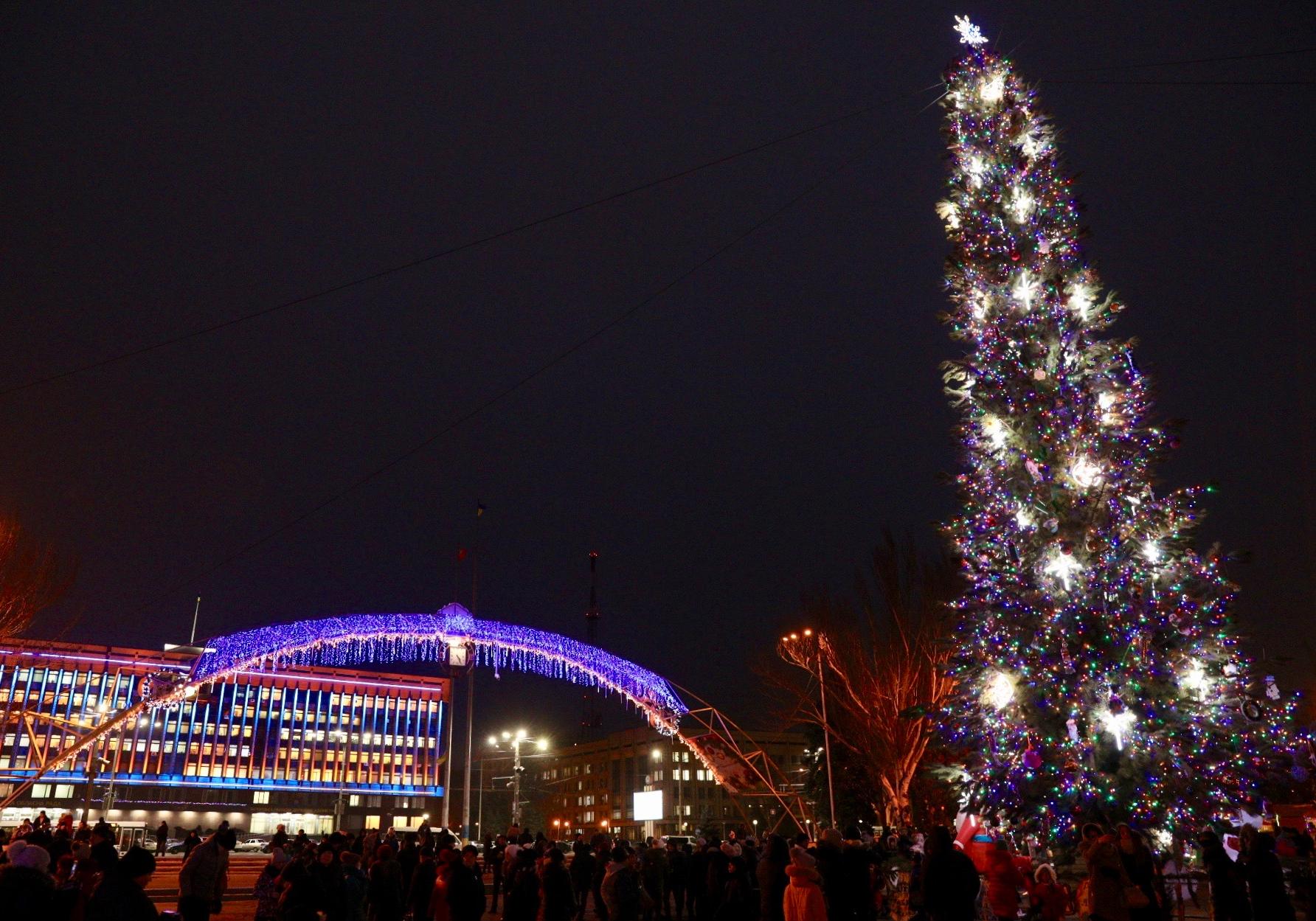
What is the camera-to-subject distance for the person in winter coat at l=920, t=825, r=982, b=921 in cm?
812

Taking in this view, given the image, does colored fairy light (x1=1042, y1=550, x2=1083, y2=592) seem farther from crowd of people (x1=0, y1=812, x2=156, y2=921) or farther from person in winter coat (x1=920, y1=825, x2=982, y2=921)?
crowd of people (x1=0, y1=812, x2=156, y2=921)

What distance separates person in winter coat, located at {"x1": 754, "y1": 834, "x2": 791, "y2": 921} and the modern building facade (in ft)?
260

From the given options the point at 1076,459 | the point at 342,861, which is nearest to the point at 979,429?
the point at 1076,459

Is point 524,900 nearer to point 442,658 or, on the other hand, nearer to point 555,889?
point 555,889

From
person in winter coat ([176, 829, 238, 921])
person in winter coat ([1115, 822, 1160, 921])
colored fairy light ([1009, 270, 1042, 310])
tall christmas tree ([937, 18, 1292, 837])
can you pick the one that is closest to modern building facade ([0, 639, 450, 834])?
person in winter coat ([176, 829, 238, 921])

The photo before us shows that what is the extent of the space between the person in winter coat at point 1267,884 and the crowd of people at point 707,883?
0.01m

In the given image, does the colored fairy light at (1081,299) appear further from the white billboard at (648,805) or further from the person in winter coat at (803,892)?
the white billboard at (648,805)

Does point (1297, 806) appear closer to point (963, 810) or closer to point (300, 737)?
point (963, 810)

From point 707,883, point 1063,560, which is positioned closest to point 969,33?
point 1063,560

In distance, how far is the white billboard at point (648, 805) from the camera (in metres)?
33.3

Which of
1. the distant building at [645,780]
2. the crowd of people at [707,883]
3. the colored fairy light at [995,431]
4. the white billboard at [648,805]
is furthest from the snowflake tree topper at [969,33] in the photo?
the distant building at [645,780]

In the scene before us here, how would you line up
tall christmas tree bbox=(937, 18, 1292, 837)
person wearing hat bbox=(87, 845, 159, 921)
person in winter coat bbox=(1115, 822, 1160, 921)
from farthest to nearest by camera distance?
tall christmas tree bbox=(937, 18, 1292, 837) → person in winter coat bbox=(1115, 822, 1160, 921) → person wearing hat bbox=(87, 845, 159, 921)

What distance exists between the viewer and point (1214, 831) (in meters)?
11.5

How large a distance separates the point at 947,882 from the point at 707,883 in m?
6.43
